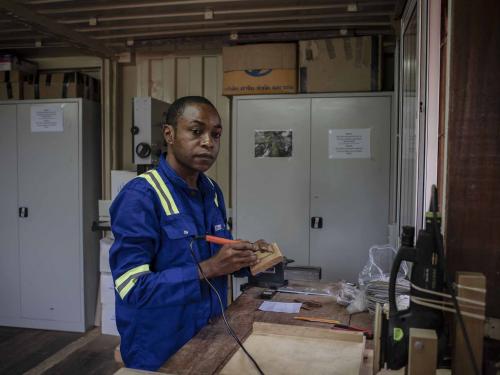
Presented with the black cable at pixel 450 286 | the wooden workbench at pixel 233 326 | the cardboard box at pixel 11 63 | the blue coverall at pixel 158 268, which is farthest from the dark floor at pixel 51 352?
the black cable at pixel 450 286

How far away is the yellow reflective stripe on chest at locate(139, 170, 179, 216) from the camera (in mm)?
1503

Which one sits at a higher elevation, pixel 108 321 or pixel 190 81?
pixel 190 81

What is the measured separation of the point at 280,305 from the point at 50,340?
9.34 feet

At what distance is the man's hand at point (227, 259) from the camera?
4.54 ft

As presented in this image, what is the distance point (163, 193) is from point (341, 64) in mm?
2287

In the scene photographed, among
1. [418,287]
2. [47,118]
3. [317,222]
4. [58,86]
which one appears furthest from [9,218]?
[418,287]

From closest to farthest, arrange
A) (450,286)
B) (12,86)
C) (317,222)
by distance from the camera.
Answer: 1. (450,286)
2. (317,222)
3. (12,86)

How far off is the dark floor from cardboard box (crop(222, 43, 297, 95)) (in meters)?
2.36

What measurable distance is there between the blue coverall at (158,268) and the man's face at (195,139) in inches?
2.9

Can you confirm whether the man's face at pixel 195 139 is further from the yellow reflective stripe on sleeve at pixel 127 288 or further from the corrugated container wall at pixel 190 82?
the corrugated container wall at pixel 190 82

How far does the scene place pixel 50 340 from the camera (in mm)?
3789

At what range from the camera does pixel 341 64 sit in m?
3.33

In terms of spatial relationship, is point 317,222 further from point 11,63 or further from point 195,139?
point 11,63

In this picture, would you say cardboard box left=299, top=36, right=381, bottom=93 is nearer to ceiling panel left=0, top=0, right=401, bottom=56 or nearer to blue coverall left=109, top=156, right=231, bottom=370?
ceiling panel left=0, top=0, right=401, bottom=56
